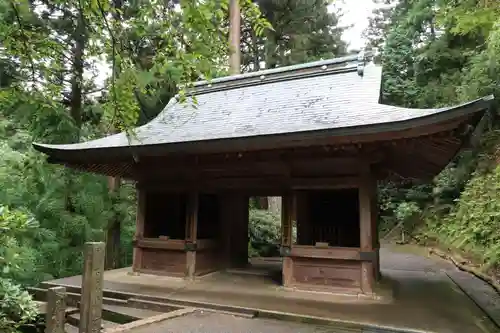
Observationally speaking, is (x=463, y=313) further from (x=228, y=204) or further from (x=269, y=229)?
(x=269, y=229)

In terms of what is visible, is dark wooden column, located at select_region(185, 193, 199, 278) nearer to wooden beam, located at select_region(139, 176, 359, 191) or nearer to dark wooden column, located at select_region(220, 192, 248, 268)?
wooden beam, located at select_region(139, 176, 359, 191)

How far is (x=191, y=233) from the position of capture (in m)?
7.61

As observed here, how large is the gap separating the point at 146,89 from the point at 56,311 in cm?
219

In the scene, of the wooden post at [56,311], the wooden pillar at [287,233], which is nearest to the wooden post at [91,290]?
the wooden post at [56,311]

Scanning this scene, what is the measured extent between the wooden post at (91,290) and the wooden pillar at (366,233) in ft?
13.6

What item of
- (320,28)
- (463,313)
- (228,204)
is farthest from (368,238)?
(320,28)

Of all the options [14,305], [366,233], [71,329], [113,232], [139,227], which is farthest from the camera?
[113,232]

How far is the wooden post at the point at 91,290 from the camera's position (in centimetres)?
330

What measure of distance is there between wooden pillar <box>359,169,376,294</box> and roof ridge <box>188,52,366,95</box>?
108 inches

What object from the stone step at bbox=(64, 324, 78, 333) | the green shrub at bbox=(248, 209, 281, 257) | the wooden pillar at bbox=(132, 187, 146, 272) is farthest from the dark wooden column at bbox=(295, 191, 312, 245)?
the green shrub at bbox=(248, 209, 281, 257)

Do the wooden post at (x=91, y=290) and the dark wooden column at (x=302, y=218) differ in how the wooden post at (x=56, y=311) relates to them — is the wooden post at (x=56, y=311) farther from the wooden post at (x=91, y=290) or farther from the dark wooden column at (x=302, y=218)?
the dark wooden column at (x=302, y=218)

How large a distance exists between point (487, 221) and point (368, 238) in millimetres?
2655

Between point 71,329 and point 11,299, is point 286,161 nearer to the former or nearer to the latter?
point 71,329

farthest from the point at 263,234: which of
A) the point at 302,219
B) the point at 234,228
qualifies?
the point at 302,219
